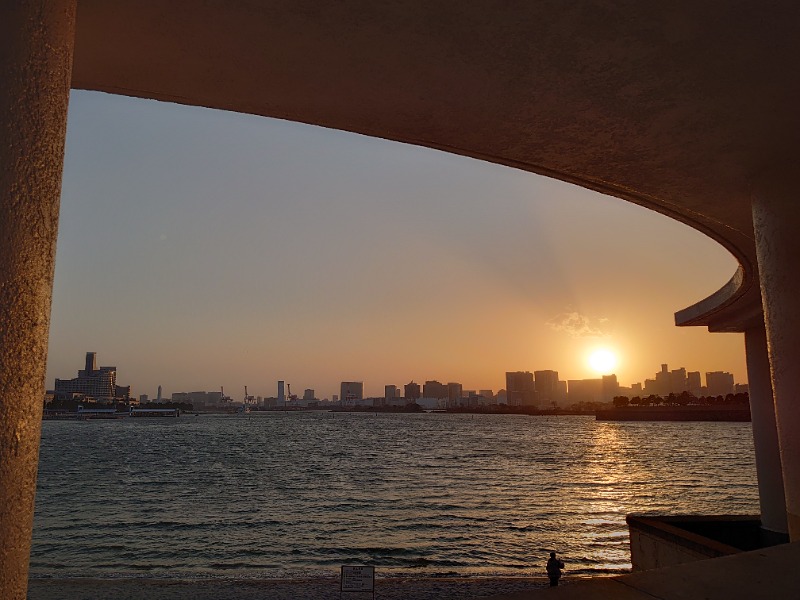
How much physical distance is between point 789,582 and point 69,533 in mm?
31362

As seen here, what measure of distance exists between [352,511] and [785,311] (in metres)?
30.9

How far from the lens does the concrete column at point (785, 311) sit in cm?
614

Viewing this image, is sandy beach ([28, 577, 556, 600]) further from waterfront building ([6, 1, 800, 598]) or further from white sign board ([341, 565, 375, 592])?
waterfront building ([6, 1, 800, 598])

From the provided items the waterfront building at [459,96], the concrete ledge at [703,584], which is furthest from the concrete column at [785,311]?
the concrete ledge at [703,584]

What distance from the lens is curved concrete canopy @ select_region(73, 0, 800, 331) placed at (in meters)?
3.91

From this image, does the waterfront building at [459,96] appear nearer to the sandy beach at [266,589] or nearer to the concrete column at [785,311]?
the concrete column at [785,311]

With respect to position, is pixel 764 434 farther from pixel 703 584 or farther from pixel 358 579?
pixel 703 584

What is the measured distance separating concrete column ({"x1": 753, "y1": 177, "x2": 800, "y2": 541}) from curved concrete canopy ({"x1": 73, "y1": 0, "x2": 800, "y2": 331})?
38 cm

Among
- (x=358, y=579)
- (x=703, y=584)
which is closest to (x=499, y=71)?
(x=703, y=584)

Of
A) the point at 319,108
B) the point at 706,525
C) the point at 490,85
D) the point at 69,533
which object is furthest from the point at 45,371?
the point at 69,533

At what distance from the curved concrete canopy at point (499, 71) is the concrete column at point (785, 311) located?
0.38m

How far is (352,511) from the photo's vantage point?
3369 cm

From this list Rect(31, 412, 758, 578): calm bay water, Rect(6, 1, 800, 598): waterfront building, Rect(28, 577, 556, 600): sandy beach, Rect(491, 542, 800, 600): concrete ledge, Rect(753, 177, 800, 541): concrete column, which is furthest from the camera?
Rect(31, 412, 758, 578): calm bay water

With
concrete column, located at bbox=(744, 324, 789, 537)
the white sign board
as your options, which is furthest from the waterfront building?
concrete column, located at bbox=(744, 324, 789, 537)
